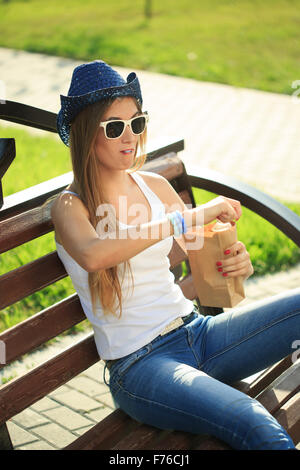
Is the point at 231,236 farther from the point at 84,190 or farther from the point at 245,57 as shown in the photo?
the point at 245,57

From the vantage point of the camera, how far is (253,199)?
321 cm

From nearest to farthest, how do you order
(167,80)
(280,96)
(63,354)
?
(63,354) < (280,96) < (167,80)

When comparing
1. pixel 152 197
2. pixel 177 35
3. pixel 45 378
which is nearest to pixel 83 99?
pixel 152 197

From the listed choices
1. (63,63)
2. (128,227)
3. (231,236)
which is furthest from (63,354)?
(63,63)

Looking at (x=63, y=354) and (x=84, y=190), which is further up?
(x=84, y=190)

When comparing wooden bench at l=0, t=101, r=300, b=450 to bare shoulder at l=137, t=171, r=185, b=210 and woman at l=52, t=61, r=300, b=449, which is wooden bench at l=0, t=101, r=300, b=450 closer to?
woman at l=52, t=61, r=300, b=449

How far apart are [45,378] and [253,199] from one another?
4.48 ft

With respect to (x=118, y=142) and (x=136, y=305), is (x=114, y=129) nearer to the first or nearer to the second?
(x=118, y=142)

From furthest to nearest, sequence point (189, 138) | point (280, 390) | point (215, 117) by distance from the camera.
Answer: point (215, 117) → point (189, 138) → point (280, 390)

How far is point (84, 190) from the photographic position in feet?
7.37

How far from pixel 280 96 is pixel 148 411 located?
8.03 meters

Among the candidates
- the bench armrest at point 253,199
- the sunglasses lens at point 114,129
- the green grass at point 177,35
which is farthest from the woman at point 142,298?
the green grass at point 177,35

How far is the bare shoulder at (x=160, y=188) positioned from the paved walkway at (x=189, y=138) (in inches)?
47.2

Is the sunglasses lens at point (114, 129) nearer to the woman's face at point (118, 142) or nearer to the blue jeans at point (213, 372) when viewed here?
the woman's face at point (118, 142)
